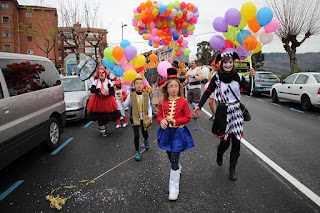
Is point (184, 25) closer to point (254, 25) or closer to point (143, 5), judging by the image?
point (143, 5)

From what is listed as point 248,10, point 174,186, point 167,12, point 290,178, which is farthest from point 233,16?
point 167,12

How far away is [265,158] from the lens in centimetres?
446

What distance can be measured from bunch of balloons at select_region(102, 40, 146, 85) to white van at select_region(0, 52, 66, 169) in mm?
1468

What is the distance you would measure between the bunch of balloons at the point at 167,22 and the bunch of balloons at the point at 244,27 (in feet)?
24.1

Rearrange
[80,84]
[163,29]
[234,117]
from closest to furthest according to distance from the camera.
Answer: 1. [234,117]
2. [80,84]
3. [163,29]

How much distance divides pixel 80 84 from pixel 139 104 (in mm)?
5278

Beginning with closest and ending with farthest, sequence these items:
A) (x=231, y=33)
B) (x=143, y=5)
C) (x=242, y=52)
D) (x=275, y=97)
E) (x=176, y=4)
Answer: (x=242, y=52) → (x=231, y=33) → (x=143, y=5) → (x=176, y=4) → (x=275, y=97)

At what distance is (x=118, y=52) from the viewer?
14.3 feet

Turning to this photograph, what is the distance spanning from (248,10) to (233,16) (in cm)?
25

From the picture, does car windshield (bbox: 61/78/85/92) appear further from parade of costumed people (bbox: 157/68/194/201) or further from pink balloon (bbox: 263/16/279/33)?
pink balloon (bbox: 263/16/279/33)

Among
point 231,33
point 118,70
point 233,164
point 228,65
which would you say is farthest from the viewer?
point 118,70

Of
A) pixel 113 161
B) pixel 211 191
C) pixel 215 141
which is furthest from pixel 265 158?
pixel 113 161

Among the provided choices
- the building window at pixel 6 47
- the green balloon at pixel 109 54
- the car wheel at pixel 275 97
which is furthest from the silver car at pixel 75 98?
the building window at pixel 6 47

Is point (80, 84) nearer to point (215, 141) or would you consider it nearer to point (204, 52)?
point (215, 141)
